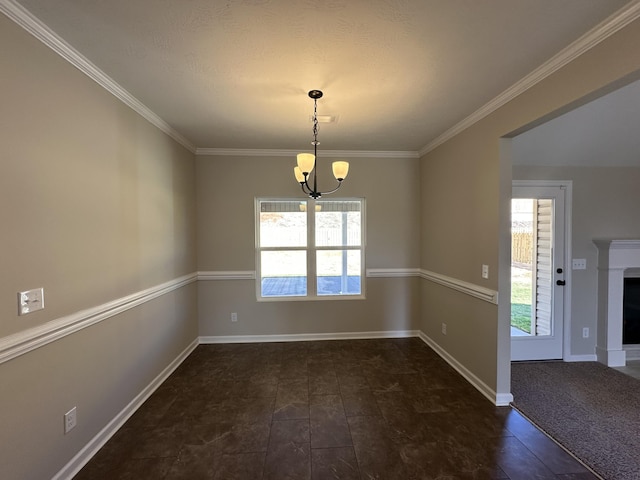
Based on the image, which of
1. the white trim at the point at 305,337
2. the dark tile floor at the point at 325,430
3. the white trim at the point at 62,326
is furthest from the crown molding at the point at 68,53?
the white trim at the point at 305,337

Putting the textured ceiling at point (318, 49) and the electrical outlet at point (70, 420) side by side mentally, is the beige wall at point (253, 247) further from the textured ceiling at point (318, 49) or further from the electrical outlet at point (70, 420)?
the electrical outlet at point (70, 420)

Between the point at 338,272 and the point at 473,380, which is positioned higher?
the point at 338,272

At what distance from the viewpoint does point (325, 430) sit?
207cm

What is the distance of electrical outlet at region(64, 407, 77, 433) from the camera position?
1.64 m

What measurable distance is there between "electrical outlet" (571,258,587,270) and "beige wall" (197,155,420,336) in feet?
5.55

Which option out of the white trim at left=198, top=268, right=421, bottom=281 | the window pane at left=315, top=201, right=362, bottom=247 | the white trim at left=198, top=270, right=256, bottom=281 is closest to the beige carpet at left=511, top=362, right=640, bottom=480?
the white trim at left=198, top=268, right=421, bottom=281

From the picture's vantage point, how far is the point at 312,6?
1350 mm

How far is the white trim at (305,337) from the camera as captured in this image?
374 centimetres

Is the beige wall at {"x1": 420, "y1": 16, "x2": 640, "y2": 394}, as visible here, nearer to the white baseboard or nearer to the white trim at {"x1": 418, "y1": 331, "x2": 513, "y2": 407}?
the white trim at {"x1": 418, "y1": 331, "x2": 513, "y2": 407}

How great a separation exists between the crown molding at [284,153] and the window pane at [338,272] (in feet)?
4.39

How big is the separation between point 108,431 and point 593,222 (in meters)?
5.03

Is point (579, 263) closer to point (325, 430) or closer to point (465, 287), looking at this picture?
point (465, 287)

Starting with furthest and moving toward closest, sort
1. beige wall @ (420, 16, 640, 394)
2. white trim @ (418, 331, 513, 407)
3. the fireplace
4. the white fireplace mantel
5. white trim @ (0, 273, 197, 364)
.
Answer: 1. the fireplace
2. the white fireplace mantel
3. white trim @ (418, 331, 513, 407)
4. beige wall @ (420, 16, 640, 394)
5. white trim @ (0, 273, 197, 364)

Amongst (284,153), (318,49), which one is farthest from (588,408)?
(284,153)
